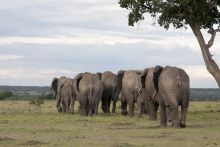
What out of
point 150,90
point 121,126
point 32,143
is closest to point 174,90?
point 121,126

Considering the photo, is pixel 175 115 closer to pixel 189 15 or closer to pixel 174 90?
pixel 174 90

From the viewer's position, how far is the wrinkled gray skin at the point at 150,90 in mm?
27109

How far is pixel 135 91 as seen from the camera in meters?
32.6

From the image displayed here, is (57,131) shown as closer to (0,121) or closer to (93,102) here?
(0,121)

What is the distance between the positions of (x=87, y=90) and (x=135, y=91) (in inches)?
94.1

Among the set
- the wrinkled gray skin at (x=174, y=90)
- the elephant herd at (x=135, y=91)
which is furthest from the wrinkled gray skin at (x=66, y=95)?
the wrinkled gray skin at (x=174, y=90)

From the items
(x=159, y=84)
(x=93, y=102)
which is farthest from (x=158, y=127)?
(x=93, y=102)

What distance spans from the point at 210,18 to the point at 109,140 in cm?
A: 1759

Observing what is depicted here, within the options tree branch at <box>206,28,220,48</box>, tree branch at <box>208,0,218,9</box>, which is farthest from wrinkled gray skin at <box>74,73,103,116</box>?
tree branch at <box>208,0,218,9</box>

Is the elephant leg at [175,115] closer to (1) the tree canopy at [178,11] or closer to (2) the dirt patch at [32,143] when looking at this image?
(2) the dirt patch at [32,143]

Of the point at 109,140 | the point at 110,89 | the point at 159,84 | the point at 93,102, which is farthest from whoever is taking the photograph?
the point at 110,89

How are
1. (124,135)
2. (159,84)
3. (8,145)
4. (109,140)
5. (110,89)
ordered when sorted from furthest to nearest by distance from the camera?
(110,89) < (159,84) < (124,135) < (109,140) < (8,145)

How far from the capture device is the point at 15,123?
26.6 m

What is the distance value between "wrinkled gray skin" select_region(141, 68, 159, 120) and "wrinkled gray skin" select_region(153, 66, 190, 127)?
2.78 metres
